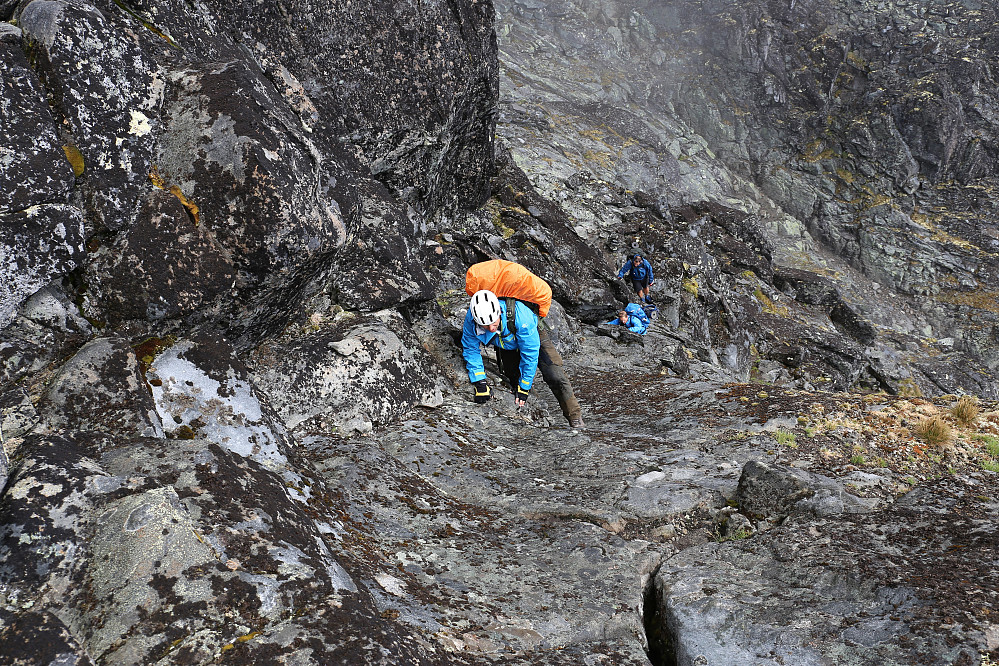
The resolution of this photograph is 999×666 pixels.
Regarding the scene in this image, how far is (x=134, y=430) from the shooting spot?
475 cm

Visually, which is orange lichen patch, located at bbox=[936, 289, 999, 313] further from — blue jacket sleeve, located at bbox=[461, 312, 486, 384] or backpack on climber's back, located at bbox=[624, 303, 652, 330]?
blue jacket sleeve, located at bbox=[461, 312, 486, 384]

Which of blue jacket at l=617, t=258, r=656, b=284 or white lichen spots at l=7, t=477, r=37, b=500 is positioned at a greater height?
white lichen spots at l=7, t=477, r=37, b=500

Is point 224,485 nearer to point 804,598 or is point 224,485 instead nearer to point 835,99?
point 804,598

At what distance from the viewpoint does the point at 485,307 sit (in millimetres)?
8750

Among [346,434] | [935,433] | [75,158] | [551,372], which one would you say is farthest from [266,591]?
[935,433]

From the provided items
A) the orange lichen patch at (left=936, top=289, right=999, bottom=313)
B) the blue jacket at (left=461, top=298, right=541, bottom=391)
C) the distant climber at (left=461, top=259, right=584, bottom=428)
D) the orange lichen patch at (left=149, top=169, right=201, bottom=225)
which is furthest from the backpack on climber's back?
the orange lichen patch at (left=936, top=289, right=999, bottom=313)

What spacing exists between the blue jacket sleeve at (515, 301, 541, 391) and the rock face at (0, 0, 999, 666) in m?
0.83

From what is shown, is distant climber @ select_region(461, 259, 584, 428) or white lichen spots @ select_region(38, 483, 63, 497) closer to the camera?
white lichen spots @ select_region(38, 483, 63, 497)

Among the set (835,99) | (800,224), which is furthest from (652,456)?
(835,99)

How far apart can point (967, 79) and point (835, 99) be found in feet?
32.1

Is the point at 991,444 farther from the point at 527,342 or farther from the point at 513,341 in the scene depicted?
the point at 513,341

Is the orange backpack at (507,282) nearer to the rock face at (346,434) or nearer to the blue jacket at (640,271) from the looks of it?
the rock face at (346,434)

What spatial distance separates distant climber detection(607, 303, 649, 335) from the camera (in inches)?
653

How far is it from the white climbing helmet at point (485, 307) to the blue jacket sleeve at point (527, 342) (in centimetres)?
58
